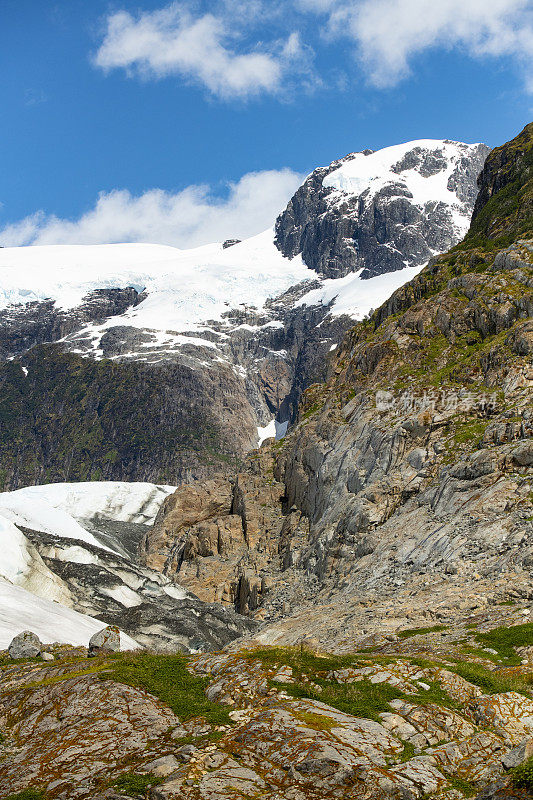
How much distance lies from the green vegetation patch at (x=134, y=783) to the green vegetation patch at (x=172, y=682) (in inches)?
88.4

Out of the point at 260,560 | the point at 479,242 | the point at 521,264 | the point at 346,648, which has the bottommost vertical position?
the point at 260,560

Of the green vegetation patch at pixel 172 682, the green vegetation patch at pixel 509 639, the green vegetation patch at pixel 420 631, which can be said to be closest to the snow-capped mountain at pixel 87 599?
the green vegetation patch at pixel 172 682

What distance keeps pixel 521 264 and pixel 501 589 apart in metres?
44.4

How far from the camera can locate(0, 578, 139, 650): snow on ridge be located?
4184 cm

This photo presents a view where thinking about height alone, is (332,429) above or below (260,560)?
above

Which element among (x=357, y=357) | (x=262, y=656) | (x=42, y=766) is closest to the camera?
(x=42, y=766)

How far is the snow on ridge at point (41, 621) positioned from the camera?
137 feet

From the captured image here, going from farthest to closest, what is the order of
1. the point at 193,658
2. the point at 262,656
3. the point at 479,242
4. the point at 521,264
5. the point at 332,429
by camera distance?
the point at 479,242, the point at 332,429, the point at 521,264, the point at 193,658, the point at 262,656

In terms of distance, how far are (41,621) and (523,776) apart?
43.4 metres

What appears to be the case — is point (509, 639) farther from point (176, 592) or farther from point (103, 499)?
point (103, 499)

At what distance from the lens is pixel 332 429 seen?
71500mm

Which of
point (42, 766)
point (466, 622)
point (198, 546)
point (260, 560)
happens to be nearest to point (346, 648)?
point (466, 622)

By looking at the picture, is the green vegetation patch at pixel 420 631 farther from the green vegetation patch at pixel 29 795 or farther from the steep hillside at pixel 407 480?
the green vegetation patch at pixel 29 795

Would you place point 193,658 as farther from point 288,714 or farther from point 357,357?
point 357,357
